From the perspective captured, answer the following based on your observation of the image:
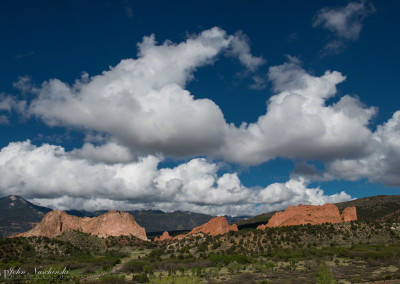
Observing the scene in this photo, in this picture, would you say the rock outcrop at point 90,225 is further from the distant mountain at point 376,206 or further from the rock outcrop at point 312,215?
the distant mountain at point 376,206

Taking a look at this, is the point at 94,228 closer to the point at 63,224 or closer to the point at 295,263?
the point at 63,224

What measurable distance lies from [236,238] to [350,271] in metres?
45.6

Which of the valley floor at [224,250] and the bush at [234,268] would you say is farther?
the valley floor at [224,250]

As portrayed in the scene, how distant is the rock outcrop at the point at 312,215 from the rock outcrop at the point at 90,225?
50972mm

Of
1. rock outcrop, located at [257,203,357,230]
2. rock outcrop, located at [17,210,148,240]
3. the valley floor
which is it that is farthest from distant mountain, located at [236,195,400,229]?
rock outcrop, located at [17,210,148,240]

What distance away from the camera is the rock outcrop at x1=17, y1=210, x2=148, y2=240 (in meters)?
99.2

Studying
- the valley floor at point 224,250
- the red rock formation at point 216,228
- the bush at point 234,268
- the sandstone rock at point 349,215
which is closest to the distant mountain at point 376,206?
the sandstone rock at point 349,215

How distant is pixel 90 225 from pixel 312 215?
82329 mm

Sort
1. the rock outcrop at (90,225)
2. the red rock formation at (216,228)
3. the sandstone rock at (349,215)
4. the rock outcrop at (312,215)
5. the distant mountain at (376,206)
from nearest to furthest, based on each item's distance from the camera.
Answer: the rock outcrop at (90,225) → the sandstone rock at (349,215) → the rock outcrop at (312,215) → the red rock formation at (216,228) → the distant mountain at (376,206)

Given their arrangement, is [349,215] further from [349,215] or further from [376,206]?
[376,206]

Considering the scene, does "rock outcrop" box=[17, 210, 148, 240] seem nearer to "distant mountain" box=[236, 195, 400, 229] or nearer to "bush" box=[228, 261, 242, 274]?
"bush" box=[228, 261, 242, 274]

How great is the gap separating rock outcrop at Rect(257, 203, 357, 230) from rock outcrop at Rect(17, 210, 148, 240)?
167ft

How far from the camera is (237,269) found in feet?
144

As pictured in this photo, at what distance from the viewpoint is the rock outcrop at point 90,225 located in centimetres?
9919
